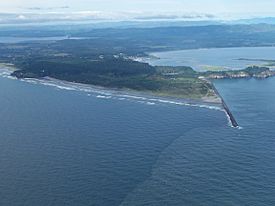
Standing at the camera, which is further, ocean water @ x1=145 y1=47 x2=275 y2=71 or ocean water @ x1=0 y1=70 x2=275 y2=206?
ocean water @ x1=145 y1=47 x2=275 y2=71

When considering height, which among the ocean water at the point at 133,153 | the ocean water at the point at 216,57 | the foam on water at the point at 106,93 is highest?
the ocean water at the point at 216,57

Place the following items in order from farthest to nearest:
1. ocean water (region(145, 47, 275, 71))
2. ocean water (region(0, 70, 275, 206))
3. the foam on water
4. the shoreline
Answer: ocean water (region(145, 47, 275, 71))
the shoreline
the foam on water
ocean water (region(0, 70, 275, 206))

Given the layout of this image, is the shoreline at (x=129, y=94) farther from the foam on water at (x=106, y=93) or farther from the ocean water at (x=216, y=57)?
the ocean water at (x=216, y=57)

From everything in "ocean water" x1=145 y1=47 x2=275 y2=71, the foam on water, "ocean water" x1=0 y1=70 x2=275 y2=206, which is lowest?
"ocean water" x1=0 y1=70 x2=275 y2=206

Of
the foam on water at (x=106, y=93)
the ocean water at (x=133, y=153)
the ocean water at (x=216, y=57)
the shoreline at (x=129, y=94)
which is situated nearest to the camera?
the ocean water at (x=133, y=153)

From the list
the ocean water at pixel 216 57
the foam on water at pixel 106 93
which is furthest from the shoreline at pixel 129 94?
the ocean water at pixel 216 57

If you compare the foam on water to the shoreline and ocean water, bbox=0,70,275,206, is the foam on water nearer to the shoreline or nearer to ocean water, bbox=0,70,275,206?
the shoreline

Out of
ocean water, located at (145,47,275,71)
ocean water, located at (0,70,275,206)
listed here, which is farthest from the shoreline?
ocean water, located at (145,47,275,71)
